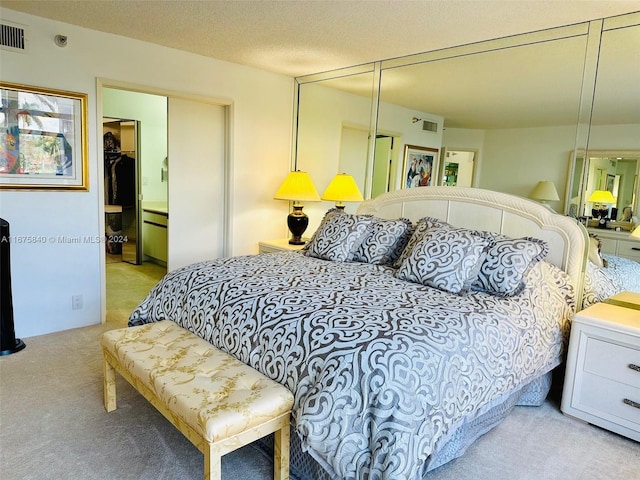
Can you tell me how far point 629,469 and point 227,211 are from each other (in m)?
3.73

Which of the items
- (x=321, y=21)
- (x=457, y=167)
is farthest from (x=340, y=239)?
(x=321, y=21)

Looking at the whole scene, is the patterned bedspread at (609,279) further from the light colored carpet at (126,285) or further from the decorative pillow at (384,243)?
the light colored carpet at (126,285)

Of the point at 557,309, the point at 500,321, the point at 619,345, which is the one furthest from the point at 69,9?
the point at 619,345

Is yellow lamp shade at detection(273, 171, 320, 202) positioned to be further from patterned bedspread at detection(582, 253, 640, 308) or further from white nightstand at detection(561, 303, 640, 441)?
white nightstand at detection(561, 303, 640, 441)

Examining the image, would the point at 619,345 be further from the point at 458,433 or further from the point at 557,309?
the point at 458,433

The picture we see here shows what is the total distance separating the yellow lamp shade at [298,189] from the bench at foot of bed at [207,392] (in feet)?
7.61

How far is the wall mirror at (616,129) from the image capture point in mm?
2566

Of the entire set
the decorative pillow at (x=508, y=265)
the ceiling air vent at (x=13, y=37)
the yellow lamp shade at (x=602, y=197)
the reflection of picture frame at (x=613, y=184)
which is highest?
the ceiling air vent at (x=13, y=37)

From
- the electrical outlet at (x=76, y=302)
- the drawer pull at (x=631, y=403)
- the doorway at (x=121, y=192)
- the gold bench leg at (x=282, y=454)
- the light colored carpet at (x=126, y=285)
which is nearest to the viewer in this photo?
the gold bench leg at (x=282, y=454)

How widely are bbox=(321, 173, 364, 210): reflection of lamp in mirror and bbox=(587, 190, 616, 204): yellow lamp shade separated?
1.91m

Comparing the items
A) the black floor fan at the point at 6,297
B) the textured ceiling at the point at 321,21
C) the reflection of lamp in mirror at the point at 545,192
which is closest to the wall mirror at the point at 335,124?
the textured ceiling at the point at 321,21

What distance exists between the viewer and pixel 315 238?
11.1ft

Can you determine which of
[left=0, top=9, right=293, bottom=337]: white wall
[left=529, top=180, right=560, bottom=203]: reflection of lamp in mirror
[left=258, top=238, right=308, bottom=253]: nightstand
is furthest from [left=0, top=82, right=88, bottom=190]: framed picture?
[left=529, top=180, right=560, bottom=203]: reflection of lamp in mirror

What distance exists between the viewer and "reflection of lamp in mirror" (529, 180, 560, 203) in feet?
9.66
